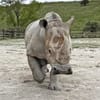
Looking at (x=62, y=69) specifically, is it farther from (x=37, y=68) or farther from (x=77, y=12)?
(x=77, y=12)

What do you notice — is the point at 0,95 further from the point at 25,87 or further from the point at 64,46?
the point at 64,46

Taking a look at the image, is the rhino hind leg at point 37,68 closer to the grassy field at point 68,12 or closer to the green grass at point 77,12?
the grassy field at point 68,12

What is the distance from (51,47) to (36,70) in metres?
1.03

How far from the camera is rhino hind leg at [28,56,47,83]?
876 centimetres

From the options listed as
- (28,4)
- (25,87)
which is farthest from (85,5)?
(25,87)

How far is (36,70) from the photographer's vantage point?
883cm

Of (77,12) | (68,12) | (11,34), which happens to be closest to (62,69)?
(11,34)

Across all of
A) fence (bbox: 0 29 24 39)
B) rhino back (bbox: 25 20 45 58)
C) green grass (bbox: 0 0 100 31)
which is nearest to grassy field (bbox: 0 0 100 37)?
green grass (bbox: 0 0 100 31)

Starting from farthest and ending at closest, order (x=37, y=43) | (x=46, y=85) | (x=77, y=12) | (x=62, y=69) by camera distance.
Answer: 1. (x=77, y=12)
2. (x=46, y=85)
3. (x=37, y=43)
4. (x=62, y=69)

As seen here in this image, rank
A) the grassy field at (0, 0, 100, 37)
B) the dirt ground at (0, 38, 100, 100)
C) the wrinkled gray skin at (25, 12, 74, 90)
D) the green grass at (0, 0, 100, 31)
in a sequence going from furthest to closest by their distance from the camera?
the green grass at (0, 0, 100, 31) < the grassy field at (0, 0, 100, 37) < the dirt ground at (0, 38, 100, 100) < the wrinkled gray skin at (25, 12, 74, 90)

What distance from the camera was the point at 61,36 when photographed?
798 cm

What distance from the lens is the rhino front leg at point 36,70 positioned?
8.75 meters

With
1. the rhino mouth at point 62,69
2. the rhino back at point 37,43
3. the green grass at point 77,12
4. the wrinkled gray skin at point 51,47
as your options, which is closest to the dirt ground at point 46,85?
the wrinkled gray skin at point 51,47

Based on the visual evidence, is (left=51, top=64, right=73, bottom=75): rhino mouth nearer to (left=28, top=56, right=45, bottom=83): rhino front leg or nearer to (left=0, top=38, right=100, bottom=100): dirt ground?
(left=0, top=38, right=100, bottom=100): dirt ground
